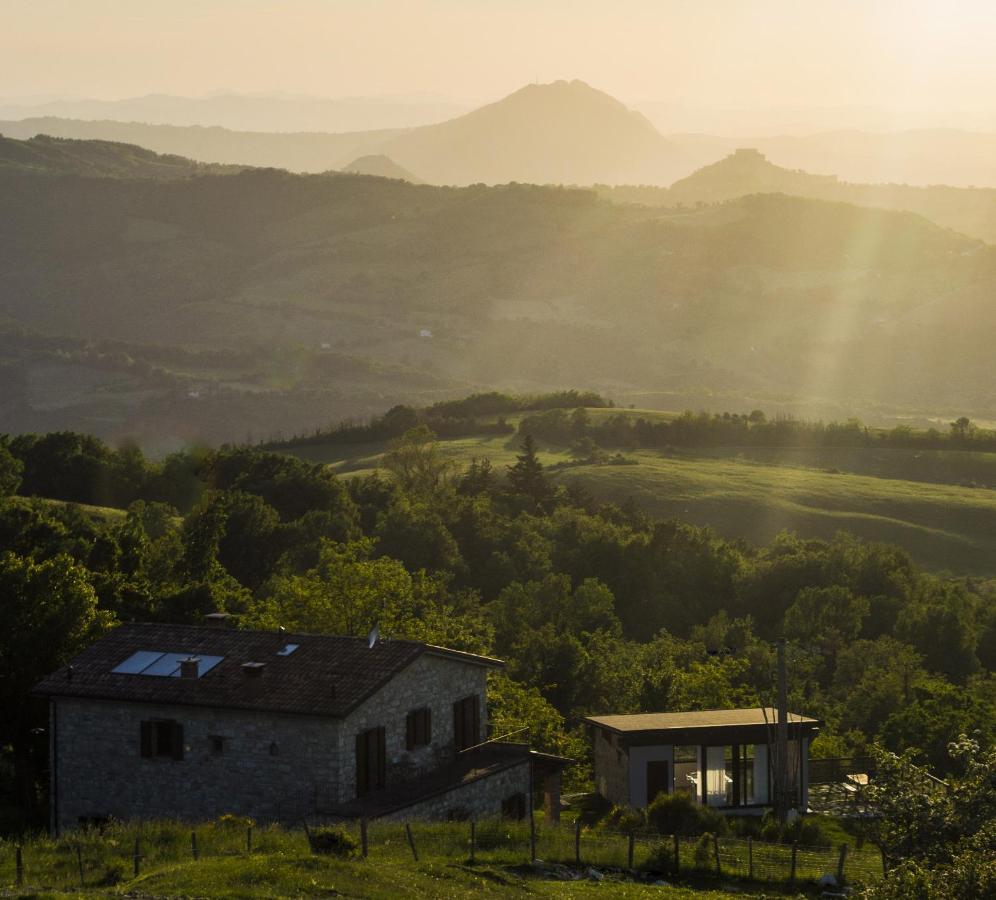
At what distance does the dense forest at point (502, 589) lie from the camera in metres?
48.2

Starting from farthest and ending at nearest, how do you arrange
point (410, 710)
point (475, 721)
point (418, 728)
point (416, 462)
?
point (416, 462), point (475, 721), point (418, 728), point (410, 710)

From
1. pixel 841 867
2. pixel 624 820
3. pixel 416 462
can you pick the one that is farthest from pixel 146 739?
pixel 416 462

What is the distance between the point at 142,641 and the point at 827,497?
9228cm

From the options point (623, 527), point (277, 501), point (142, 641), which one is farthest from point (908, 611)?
point (142, 641)

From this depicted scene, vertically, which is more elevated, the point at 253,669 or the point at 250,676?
the point at 253,669

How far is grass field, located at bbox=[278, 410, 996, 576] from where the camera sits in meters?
115

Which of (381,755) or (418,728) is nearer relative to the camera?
(381,755)

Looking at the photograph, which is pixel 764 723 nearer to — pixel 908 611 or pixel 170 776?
pixel 170 776

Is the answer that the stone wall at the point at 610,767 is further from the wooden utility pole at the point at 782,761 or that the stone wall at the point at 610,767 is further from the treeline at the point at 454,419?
the treeline at the point at 454,419

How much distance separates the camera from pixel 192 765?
3397 centimetres

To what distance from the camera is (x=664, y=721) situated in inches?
1625

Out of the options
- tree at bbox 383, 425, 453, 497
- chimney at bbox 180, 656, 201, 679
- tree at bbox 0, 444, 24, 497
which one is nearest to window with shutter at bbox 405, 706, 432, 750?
chimney at bbox 180, 656, 201, 679

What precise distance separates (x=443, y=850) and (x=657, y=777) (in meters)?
11.8

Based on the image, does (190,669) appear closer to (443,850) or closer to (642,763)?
(443,850)
